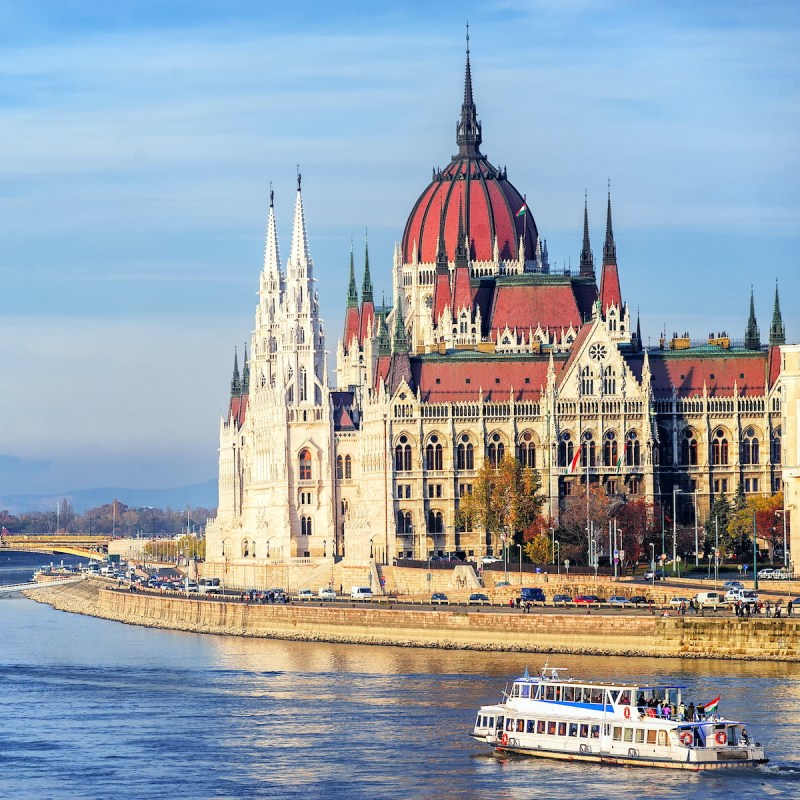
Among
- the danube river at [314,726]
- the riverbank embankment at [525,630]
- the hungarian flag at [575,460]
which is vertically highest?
the hungarian flag at [575,460]

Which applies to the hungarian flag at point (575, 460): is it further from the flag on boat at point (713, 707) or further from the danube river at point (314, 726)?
the flag on boat at point (713, 707)

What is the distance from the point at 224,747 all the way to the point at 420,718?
33.7 ft

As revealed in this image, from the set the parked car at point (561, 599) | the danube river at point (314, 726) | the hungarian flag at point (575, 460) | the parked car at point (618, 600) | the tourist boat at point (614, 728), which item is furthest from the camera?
the hungarian flag at point (575, 460)

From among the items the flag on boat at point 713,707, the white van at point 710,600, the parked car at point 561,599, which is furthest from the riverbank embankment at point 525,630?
the flag on boat at point 713,707

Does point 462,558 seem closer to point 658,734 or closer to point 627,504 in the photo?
point 627,504

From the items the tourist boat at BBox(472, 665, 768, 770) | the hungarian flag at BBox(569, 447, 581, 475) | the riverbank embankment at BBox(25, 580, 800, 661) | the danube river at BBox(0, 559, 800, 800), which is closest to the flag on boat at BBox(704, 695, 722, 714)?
the tourist boat at BBox(472, 665, 768, 770)

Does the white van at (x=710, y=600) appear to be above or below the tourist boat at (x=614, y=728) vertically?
above

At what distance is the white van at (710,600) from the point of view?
141 meters

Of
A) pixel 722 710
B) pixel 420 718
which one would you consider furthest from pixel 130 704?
pixel 722 710

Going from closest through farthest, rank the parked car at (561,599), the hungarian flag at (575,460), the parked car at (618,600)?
1. the parked car at (618,600)
2. the parked car at (561,599)
3. the hungarian flag at (575,460)

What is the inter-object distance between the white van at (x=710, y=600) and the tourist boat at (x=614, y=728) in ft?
116

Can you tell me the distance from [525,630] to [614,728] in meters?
42.5

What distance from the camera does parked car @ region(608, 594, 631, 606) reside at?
148250 mm

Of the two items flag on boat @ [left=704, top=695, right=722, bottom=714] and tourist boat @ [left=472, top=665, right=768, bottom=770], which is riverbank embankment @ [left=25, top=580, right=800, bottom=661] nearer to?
tourist boat @ [left=472, top=665, right=768, bottom=770]
